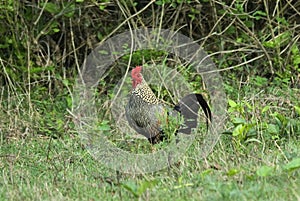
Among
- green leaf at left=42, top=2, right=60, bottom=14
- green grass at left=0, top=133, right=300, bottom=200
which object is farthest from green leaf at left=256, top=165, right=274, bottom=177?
green leaf at left=42, top=2, right=60, bottom=14

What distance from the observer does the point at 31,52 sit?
7762mm

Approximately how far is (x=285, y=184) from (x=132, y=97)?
207 cm

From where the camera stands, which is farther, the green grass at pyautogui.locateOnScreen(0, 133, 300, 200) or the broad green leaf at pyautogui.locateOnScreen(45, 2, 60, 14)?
the broad green leaf at pyautogui.locateOnScreen(45, 2, 60, 14)

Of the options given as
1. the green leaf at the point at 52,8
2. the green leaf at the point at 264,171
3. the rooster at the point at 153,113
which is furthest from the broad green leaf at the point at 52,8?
the green leaf at the point at 264,171

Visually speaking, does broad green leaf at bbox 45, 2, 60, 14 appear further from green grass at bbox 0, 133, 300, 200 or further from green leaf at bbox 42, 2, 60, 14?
green grass at bbox 0, 133, 300, 200

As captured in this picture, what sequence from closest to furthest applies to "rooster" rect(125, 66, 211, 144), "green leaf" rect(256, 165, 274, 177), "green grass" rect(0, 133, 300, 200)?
"green grass" rect(0, 133, 300, 200)
"green leaf" rect(256, 165, 274, 177)
"rooster" rect(125, 66, 211, 144)

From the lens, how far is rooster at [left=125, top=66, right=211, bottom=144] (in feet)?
17.5

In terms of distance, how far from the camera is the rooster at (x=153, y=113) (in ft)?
17.5

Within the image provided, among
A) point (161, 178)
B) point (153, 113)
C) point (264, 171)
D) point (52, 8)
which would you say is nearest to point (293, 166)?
point (264, 171)

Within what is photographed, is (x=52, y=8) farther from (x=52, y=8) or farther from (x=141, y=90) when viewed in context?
(x=141, y=90)

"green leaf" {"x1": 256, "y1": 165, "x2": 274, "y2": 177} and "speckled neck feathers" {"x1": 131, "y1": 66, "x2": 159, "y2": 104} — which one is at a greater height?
"green leaf" {"x1": 256, "y1": 165, "x2": 274, "y2": 177}

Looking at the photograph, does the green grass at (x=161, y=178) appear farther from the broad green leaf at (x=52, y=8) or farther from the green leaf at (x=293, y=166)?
the broad green leaf at (x=52, y=8)

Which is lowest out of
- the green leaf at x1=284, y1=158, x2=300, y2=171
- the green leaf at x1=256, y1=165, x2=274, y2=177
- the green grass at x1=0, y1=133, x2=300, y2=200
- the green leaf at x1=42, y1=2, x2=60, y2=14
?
the green grass at x1=0, y1=133, x2=300, y2=200

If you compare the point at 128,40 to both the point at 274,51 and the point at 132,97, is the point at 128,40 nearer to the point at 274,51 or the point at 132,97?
the point at 274,51
